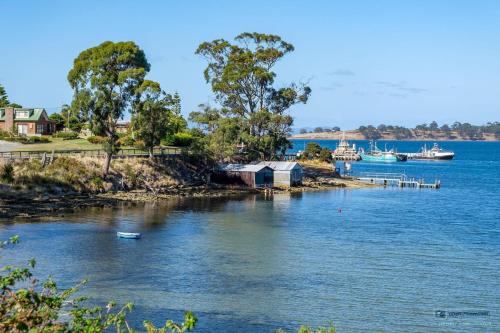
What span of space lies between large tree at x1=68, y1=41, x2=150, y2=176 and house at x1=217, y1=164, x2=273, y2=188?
18.4 meters

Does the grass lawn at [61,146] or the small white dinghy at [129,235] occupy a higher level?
the grass lawn at [61,146]

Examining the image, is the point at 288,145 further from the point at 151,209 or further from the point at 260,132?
the point at 151,209

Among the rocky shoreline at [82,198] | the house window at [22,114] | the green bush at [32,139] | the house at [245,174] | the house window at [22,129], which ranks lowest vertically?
the rocky shoreline at [82,198]

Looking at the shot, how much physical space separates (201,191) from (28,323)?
6845cm

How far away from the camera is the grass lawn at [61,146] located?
276 feet

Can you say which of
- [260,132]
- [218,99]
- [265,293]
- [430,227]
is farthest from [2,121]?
[265,293]

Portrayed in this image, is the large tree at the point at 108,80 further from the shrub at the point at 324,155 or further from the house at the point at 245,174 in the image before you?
the shrub at the point at 324,155

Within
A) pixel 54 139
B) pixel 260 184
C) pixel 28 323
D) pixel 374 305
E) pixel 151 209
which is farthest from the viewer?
pixel 54 139

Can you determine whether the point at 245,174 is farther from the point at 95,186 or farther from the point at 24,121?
the point at 24,121

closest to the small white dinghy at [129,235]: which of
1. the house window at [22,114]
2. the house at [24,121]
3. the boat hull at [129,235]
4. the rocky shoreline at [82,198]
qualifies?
the boat hull at [129,235]

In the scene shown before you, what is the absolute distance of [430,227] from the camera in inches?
2395

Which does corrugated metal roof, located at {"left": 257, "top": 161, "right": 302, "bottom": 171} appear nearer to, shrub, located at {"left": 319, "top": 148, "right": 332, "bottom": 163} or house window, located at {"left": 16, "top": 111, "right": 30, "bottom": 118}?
shrub, located at {"left": 319, "top": 148, "right": 332, "bottom": 163}

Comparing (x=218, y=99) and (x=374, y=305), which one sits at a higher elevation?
(x=218, y=99)

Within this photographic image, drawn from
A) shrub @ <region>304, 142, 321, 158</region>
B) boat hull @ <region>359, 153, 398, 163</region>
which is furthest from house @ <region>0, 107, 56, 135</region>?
Answer: boat hull @ <region>359, 153, 398, 163</region>
